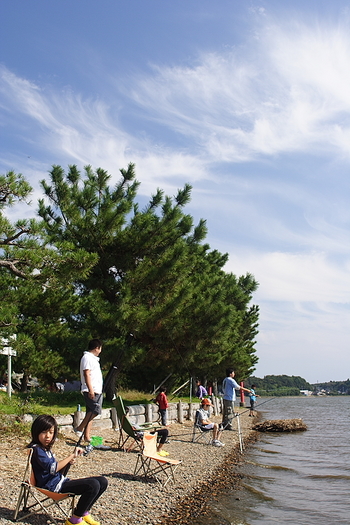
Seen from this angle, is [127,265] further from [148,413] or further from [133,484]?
[133,484]

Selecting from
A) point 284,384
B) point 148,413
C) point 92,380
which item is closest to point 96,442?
point 92,380

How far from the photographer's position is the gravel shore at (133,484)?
4687 millimetres

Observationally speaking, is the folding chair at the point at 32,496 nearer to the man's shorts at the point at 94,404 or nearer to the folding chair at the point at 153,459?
the folding chair at the point at 153,459

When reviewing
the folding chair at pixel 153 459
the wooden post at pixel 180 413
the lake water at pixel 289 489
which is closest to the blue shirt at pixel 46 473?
the lake water at pixel 289 489

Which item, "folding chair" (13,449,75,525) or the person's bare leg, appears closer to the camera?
"folding chair" (13,449,75,525)

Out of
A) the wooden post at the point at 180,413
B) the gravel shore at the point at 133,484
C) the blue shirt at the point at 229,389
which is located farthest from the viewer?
the wooden post at the point at 180,413

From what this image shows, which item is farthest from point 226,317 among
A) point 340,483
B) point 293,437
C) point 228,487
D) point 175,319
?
point 228,487

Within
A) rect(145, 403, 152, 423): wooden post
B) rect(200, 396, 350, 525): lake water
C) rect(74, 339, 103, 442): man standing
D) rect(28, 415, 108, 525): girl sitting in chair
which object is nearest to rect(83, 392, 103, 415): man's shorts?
rect(74, 339, 103, 442): man standing

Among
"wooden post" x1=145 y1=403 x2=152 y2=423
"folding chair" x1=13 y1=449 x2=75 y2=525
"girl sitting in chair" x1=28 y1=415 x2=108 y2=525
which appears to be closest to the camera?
"folding chair" x1=13 y1=449 x2=75 y2=525

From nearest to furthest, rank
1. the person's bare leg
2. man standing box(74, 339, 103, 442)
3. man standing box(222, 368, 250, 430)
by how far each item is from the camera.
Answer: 1. man standing box(74, 339, 103, 442)
2. the person's bare leg
3. man standing box(222, 368, 250, 430)

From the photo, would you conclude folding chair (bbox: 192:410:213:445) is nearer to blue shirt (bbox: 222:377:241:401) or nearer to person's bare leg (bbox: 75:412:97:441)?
blue shirt (bbox: 222:377:241:401)

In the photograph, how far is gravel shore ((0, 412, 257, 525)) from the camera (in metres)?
4.69

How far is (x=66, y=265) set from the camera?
7711mm

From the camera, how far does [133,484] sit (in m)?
5.85
